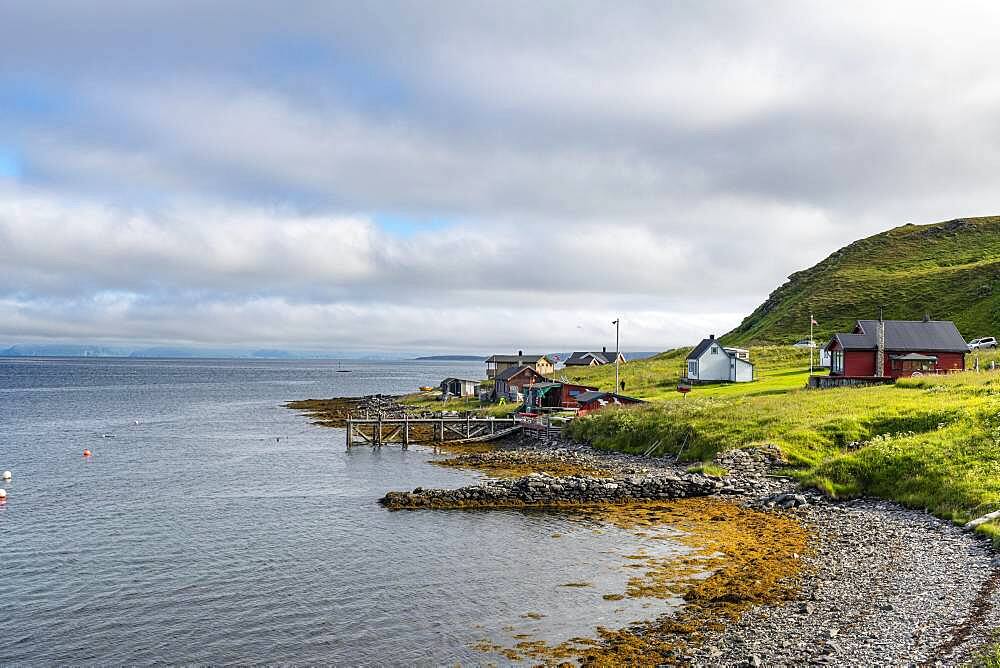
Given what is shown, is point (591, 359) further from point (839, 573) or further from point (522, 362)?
point (839, 573)

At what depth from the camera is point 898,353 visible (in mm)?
72438

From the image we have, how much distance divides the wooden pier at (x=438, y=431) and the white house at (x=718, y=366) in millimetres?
27169

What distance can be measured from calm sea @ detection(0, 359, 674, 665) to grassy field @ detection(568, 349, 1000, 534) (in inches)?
512

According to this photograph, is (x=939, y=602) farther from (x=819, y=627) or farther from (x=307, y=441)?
(x=307, y=441)

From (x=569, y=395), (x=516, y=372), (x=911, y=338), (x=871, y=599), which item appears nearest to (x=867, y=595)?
(x=871, y=599)

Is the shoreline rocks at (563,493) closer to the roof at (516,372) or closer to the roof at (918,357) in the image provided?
the roof at (918,357)

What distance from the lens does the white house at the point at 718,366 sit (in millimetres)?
90875

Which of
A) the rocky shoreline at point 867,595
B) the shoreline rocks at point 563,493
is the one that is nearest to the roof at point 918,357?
the rocky shoreline at point 867,595

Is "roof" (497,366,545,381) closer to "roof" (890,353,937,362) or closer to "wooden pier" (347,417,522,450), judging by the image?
"wooden pier" (347,417,522,450)

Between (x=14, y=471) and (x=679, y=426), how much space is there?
49285 mm

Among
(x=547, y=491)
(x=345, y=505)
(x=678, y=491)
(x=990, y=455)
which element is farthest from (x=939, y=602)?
(x=345, y=505)

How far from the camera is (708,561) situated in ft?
95.8

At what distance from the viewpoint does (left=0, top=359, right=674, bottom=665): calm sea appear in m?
23.0

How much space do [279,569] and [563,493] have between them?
17.1m
